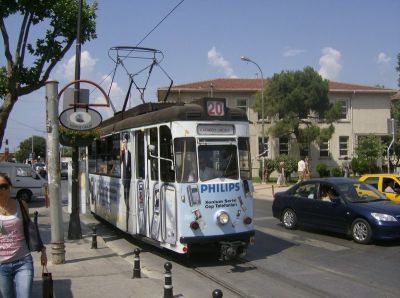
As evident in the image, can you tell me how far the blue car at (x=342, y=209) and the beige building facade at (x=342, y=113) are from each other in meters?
28.8

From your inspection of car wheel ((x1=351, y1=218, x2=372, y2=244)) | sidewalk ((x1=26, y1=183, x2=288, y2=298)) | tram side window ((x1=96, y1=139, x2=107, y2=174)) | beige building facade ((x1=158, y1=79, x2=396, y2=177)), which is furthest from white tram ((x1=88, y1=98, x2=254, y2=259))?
beige building facade ((x1=158, y1=79, x2=396, y2=177))

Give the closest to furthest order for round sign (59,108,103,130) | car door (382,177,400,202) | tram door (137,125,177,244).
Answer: tram door (137,125,177,244) → round sign (59,108,103,130) → car door (382,177,400,202)

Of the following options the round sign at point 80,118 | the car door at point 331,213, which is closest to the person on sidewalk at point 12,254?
the round sign at point 80,118

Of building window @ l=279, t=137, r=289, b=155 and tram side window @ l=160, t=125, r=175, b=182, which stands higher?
building window @ l=279, t=137, r=289, b=155

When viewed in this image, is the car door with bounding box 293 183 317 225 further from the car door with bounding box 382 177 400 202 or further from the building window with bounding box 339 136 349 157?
the building window with bounding box 339 136 349 157

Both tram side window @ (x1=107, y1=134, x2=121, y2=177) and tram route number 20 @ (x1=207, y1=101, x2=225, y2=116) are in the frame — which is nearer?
tram route number 20 @ (x1=207, y1=101, x2=225, y2=116)

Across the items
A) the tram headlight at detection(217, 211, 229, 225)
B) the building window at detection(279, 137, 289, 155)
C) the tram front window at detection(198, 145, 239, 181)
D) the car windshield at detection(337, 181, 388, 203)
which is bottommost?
the tram headlight at detection(217, 211, 229, 225)

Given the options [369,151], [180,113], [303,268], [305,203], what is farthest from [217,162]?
[369,151]

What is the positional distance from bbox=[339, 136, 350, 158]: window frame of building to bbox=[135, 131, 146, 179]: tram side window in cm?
3627

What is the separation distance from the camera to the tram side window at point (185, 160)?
9289 mm

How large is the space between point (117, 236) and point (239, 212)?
510cm

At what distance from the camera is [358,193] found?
1268cm

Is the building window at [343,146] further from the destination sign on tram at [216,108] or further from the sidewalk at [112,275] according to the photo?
the destination sign on tram at [216,108]

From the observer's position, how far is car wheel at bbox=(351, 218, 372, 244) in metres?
11.5
